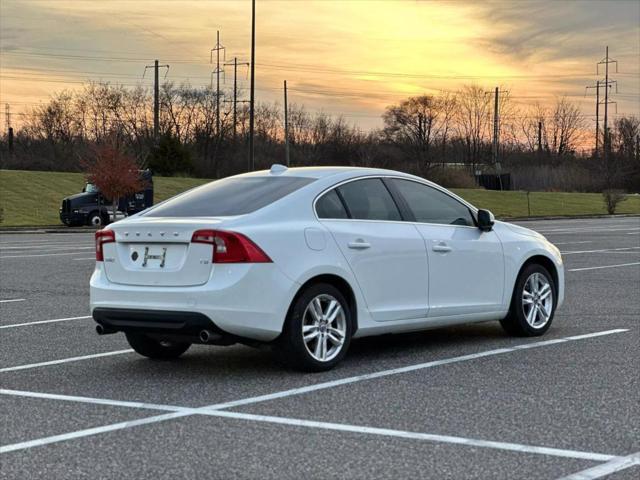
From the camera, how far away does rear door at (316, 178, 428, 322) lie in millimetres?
A: 7445

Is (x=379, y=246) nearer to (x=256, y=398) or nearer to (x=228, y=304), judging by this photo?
(x=228, y=304)

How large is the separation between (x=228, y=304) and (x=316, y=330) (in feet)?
2.56

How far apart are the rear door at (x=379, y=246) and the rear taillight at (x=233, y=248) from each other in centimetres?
79

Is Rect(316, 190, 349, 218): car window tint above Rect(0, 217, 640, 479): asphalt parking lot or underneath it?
above

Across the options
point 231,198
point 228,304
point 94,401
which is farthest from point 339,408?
point 231,198

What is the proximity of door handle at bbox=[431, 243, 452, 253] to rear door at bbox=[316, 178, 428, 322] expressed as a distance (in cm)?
14

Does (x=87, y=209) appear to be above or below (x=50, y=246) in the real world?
above

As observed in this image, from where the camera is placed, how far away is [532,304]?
896cm

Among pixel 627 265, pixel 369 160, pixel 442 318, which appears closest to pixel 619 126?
pixel 369 160

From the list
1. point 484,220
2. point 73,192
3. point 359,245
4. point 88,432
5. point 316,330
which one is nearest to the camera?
point 88,432

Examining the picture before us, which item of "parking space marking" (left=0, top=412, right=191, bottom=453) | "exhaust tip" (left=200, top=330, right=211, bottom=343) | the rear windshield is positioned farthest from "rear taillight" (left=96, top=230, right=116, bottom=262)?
"parking space marking" (left=0, top=412, right=191, bottom=453)

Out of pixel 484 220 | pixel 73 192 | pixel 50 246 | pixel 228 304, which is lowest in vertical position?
pixel 50 246

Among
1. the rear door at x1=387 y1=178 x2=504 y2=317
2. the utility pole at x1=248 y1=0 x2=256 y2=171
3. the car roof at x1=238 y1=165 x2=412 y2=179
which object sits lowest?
the rear door at x1=387 y1=178 x2=504 y2=317

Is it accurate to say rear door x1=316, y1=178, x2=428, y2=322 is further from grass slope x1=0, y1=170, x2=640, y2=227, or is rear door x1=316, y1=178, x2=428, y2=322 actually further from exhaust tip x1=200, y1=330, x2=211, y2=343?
grass slope x1=0, y1=170, x2=640, y2=227
